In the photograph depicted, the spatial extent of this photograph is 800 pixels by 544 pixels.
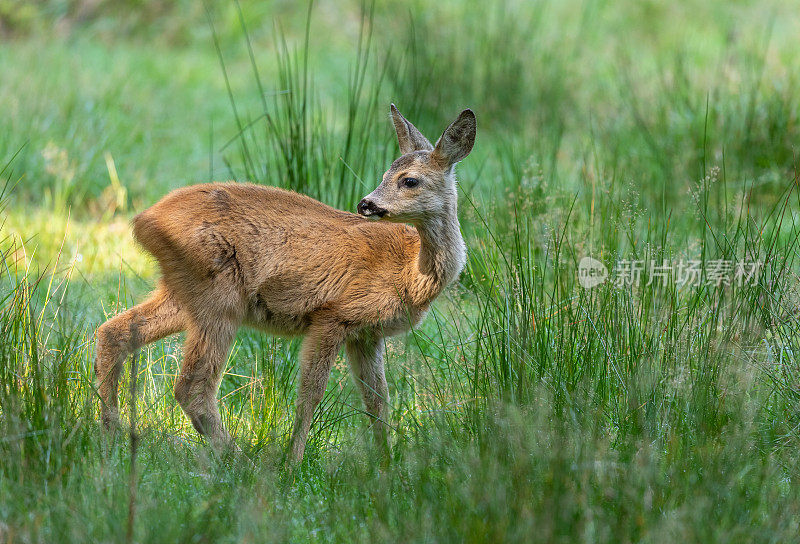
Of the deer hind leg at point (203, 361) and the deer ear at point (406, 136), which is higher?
the deer ear at point (406, 136)

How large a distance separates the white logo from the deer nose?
98cm

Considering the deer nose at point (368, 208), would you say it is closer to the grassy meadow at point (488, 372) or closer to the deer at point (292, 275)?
the deer at point (292, 275)

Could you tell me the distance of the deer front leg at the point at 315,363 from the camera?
163 inches

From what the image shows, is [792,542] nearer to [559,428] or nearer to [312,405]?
[559,428]

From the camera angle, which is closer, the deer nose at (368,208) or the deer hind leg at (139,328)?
the deer nose at (368,208)

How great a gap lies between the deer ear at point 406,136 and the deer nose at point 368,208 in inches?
24.5

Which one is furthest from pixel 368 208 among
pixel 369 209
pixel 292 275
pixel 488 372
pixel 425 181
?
pixel 488 372

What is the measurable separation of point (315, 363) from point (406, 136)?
1.15 m

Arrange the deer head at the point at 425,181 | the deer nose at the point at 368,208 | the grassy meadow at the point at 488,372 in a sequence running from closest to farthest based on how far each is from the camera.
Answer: the grassy meadow at the point at 488,372, the deer nose at the point at 368,208, the deer head at the point at 425,181

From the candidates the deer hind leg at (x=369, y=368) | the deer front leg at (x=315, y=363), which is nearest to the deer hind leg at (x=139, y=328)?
the deer front leg at (x=315, y=363)

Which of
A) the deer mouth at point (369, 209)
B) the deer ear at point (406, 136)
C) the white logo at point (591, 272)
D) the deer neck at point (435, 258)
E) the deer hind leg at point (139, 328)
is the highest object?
the deer ear at point (406, 136)

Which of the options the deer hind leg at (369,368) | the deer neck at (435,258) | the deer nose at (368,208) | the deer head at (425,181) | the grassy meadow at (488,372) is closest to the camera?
the grassy meadow at (488,372)

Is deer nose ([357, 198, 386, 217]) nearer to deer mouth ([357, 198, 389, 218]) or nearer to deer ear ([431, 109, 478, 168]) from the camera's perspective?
deer mouth ([357, 198, 389, 218])

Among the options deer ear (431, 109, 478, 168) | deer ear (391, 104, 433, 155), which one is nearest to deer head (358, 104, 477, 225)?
deer ear (431, 109, 478, 168)
